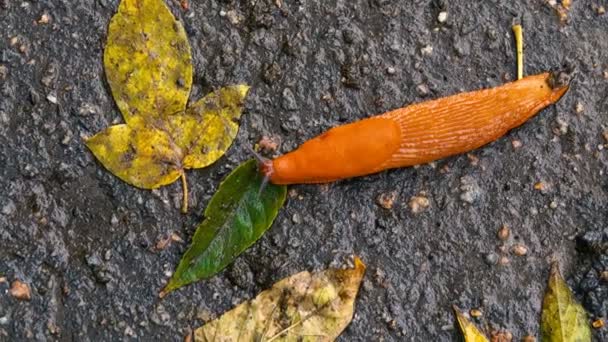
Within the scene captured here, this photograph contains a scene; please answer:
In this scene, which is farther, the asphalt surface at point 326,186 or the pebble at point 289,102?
the pebble at point 289,102

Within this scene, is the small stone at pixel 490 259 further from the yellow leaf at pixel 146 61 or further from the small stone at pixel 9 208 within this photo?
the small stone at pixel 9 208

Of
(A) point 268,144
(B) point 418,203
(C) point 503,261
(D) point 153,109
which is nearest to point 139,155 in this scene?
(D) point 153,109

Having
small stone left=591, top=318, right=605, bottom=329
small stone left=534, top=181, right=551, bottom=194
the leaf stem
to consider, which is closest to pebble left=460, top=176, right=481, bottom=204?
small stone left=534, top=181, right=551, bottom=194

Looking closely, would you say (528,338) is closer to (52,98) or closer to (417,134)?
(417,134)

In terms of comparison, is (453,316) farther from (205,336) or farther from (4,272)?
(4,272)

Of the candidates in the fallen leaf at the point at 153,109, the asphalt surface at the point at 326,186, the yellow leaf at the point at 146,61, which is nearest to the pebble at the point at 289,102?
the asphalt surface at the point at 326,186
